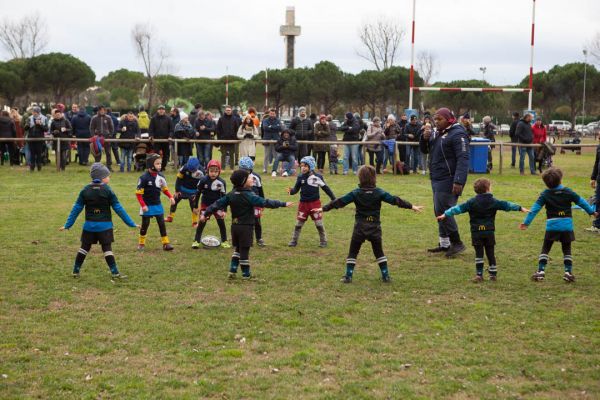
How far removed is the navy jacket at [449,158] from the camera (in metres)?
10.8

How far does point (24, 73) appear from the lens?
180 ft

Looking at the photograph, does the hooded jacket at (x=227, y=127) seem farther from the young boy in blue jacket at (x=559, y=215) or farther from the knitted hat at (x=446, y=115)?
the young boy in blue jacket at (x=559, y=215)

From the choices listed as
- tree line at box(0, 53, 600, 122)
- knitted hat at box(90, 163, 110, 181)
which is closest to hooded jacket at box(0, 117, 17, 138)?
knitted hat at box(90, 163, 110, 181)

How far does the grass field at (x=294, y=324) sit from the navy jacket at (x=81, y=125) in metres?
11.9

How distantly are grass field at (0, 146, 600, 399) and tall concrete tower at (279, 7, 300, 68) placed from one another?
176ft

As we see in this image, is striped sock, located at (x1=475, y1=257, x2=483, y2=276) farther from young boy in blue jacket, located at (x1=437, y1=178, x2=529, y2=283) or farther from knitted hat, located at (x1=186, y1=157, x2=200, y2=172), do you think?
knitted hat, located at (x1=186, y1=157, x2=200, y2=172)

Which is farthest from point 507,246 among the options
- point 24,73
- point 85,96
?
point 85,96

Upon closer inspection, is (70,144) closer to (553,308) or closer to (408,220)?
(408,220)

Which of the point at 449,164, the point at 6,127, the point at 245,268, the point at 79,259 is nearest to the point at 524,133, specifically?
the point at 449,164

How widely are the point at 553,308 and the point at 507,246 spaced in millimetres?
3805

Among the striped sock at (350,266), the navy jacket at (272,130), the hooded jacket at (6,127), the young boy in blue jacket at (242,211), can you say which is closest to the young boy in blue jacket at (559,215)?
the striped sock at (350,266)

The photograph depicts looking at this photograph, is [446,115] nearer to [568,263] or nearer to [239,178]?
[568,263]

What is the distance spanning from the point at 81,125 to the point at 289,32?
1658 inches

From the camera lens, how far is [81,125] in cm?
2444
